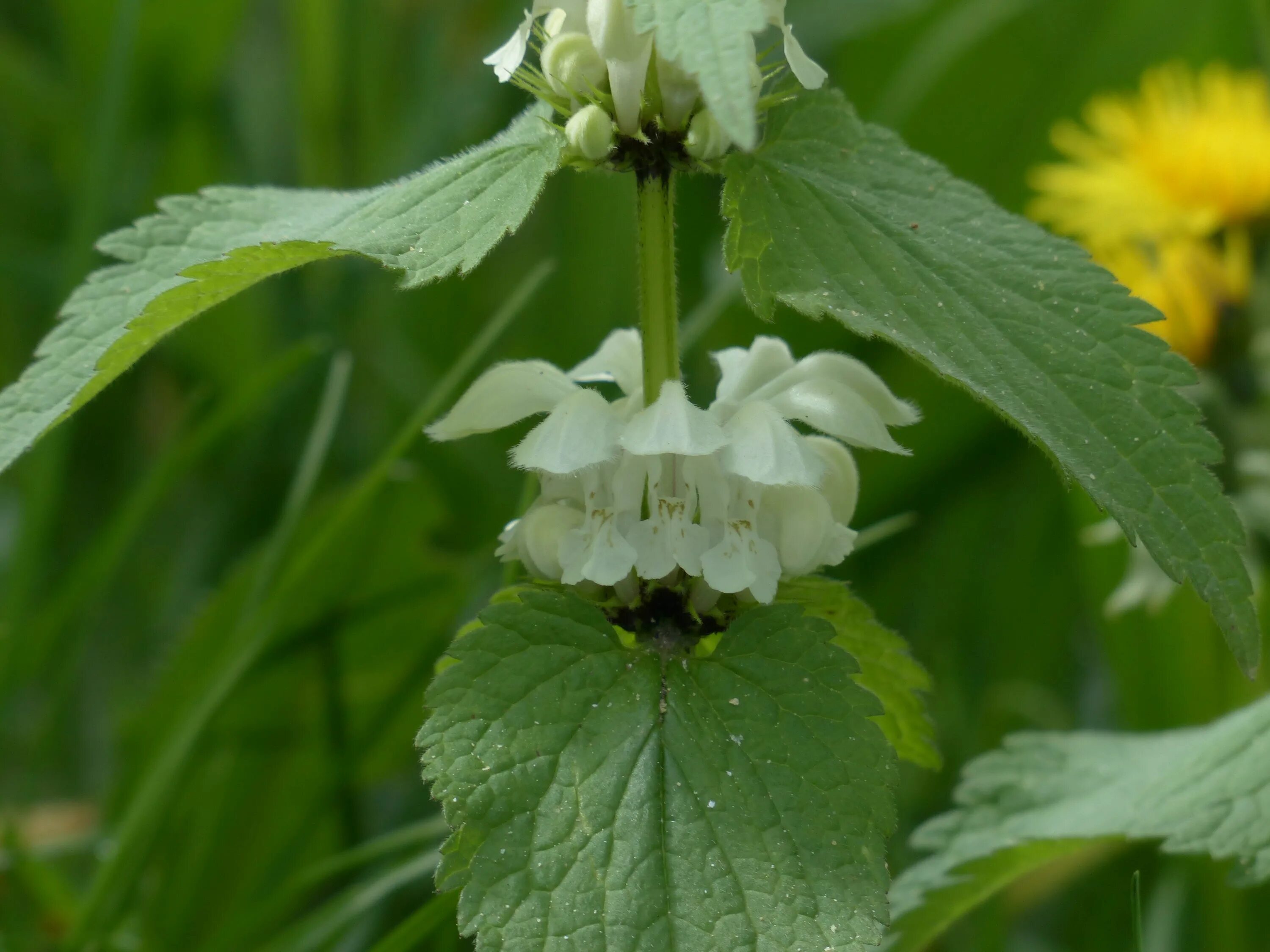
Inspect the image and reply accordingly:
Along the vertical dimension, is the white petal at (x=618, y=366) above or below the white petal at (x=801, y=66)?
below

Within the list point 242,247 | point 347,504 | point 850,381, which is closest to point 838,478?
point 850,381

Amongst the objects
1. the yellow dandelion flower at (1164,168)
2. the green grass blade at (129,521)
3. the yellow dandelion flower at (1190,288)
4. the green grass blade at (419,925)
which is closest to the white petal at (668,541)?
the green grass blade at (419,925)

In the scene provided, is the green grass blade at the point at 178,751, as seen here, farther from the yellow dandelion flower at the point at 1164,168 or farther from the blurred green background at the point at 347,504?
the yellow dandelion flower at the point at 1164,168

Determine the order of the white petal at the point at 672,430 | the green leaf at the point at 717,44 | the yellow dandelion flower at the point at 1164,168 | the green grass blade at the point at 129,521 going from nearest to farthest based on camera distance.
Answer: the green leaf at the point at 717,44, the white petal at the point at 672,430, the green grass blade at the point at 129,521, the yellow dandelion flower at the point at 1164,168

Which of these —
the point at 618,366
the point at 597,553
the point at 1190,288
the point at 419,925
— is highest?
the point at 1190,288

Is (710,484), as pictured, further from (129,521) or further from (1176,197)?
(1176,197)

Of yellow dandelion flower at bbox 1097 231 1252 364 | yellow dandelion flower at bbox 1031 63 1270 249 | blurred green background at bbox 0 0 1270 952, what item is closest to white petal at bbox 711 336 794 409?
blurred green background at bbox 0 0 1270 952
